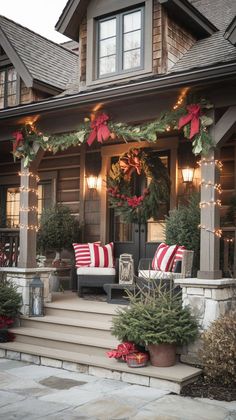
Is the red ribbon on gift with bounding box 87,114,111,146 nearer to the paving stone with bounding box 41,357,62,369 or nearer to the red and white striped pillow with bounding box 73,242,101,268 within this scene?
the red and white striped pillow with bounding box 73,242,101,268

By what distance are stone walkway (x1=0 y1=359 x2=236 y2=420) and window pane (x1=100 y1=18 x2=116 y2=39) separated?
563 centimetres

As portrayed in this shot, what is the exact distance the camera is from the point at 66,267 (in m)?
9.09

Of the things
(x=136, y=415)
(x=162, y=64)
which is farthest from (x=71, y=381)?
(x=162, y=64)

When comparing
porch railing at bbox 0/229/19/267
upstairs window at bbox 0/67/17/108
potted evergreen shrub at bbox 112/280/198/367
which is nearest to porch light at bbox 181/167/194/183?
porch railing at bbox 0/229/19/267

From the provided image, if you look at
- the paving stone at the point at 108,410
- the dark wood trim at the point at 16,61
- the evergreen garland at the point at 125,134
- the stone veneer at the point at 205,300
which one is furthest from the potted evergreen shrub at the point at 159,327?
the dark wood trim at the point at 16,61

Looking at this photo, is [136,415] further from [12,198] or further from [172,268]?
[12,198]

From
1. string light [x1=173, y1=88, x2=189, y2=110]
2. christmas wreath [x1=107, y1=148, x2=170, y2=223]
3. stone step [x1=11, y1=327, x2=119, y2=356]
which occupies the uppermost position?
string light [x1=173, y1=88, x2=189, y2=110]

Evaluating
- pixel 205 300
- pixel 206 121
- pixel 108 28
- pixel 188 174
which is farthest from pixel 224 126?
pixel 108 28

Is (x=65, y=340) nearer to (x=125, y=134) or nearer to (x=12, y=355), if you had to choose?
(x=12, y=355)

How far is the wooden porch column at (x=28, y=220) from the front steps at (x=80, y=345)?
768 millimetres

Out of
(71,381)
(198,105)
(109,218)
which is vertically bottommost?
(71,381)

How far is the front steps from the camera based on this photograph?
16.8 ft

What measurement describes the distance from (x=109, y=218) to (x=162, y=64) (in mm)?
2959

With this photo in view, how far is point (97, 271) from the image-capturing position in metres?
7.88
